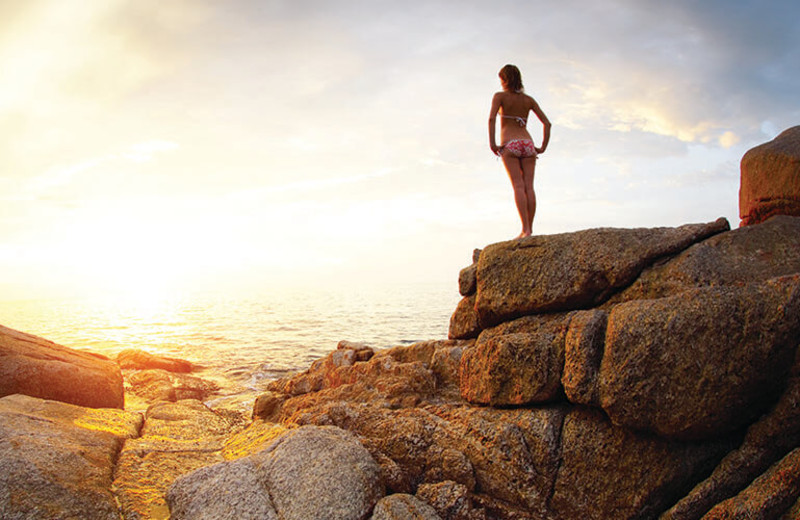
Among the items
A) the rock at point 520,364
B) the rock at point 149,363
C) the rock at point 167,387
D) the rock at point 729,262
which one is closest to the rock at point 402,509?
the rock at point 520,364

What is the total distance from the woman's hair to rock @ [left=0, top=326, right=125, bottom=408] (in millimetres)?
10761

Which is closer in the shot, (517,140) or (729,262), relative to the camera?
(729,262)

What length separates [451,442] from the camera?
580 cm

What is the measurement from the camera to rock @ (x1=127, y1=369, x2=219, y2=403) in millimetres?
12320

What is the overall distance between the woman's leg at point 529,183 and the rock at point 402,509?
5510 millimetres

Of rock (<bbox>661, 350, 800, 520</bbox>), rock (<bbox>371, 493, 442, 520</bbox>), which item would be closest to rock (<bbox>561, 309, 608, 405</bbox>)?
rock (<bbox>661, 350, 800, 520</bbox>)

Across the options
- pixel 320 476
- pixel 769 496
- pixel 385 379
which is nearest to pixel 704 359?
pixel 769 496

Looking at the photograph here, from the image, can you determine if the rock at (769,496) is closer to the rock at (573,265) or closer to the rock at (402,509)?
the rock at (573,265)

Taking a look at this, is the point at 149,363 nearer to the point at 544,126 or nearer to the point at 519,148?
the point at 519,148

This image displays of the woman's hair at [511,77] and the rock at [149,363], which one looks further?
the rock at [149,363]

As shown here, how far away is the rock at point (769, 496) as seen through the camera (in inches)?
155

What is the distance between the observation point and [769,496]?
13.1ft

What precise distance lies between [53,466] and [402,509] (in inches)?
166

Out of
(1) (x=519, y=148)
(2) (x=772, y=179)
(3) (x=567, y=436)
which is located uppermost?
(1) (x=519, y=148)
